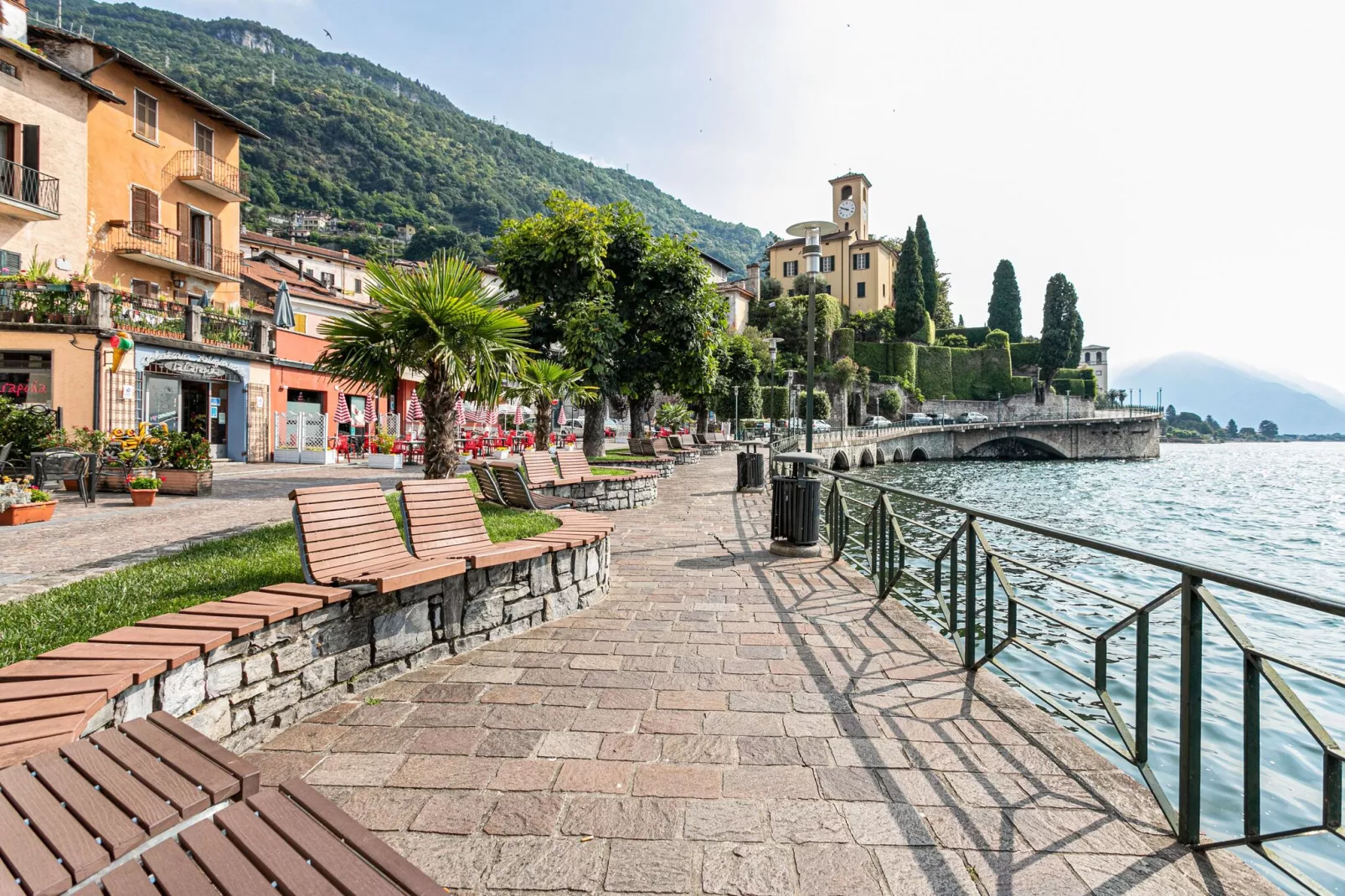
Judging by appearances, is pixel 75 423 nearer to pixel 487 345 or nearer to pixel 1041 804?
pixel 487 345

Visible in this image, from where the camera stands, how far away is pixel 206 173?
79.8ft

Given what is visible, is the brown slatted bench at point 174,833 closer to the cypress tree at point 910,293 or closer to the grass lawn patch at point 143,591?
the grass lawn patch at point 143,591

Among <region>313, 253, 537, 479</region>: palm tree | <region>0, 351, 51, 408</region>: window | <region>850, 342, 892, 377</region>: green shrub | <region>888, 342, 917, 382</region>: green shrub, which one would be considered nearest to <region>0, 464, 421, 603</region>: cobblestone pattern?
Answer: <region>313, 253, 537, 479</region>: palm tree

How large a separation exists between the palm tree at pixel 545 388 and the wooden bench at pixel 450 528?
784cm

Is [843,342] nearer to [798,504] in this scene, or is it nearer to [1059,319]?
[1059,319]

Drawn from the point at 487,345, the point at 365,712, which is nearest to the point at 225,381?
the point at 487,345

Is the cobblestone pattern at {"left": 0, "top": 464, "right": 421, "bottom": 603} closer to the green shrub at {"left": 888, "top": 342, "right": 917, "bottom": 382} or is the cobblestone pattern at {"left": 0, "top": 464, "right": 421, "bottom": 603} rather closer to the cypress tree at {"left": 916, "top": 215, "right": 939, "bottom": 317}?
the green shrub at {"left": 888, "top": 342, "right": 917, "bottom": 382}

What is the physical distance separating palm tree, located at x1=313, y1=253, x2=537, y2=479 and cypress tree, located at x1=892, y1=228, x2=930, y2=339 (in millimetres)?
62229

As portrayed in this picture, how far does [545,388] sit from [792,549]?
6.89 metres

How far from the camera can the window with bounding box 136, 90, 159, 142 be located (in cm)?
2222

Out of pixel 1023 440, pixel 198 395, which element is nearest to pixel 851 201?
pixel 1023 440

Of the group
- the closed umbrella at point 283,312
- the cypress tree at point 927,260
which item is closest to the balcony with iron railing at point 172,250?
the closed umbrella at point 283,312

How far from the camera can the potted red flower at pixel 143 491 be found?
33.0ft

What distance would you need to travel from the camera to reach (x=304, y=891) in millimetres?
1332
